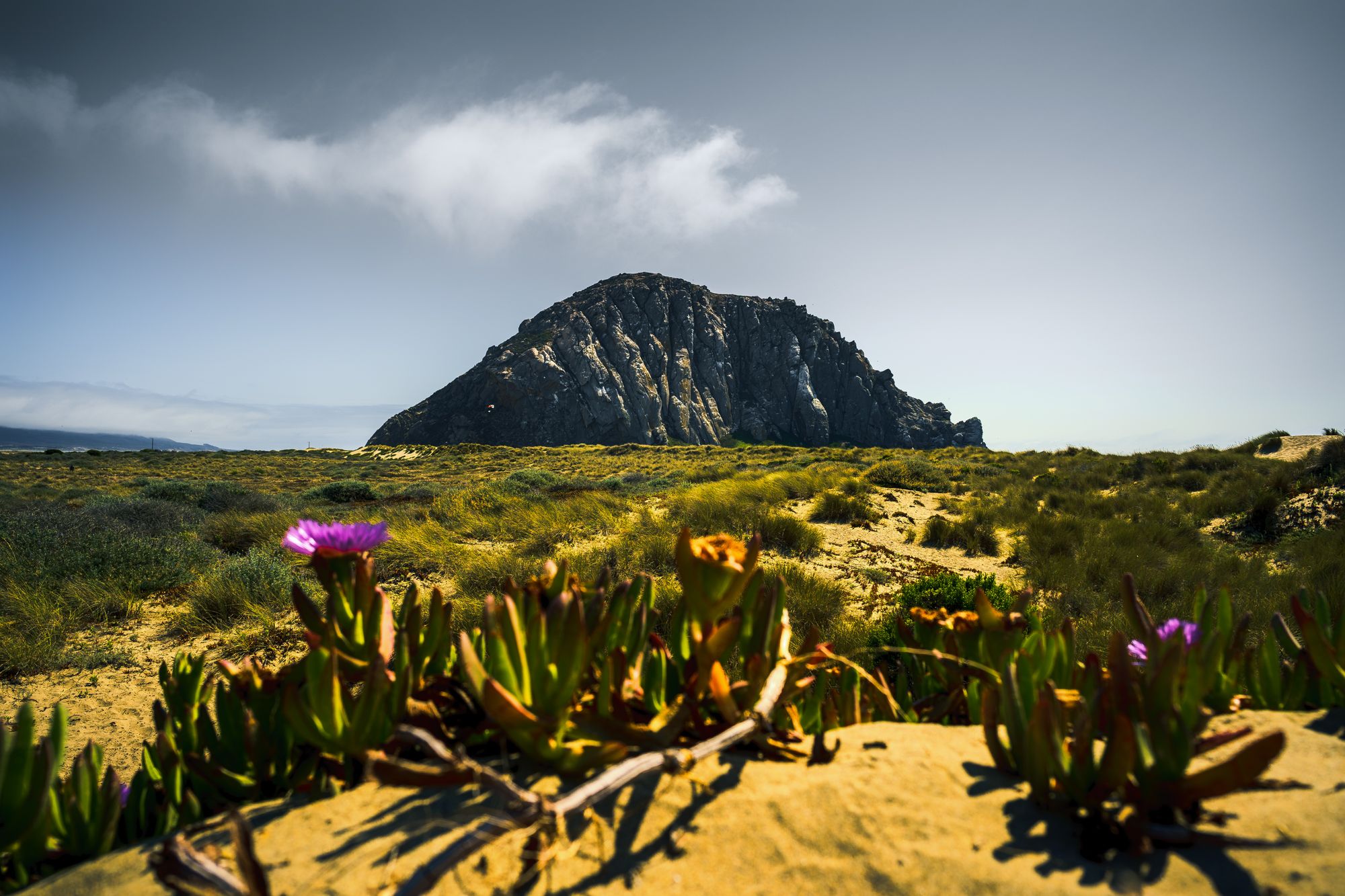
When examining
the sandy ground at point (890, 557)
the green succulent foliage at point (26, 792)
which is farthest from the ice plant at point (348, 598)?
the sandy ground at point (890, 557)

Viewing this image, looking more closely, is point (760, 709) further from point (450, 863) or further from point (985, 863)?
point (450, 863)

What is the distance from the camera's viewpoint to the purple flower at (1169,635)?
1541 mm

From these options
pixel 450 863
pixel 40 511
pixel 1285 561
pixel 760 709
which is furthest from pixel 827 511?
pixel 40 511

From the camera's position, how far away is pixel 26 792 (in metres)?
1.12

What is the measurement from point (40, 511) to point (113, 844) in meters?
9.94

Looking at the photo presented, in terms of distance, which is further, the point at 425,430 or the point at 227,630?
the point at 425,430

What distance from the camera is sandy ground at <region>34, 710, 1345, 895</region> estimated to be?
933mm

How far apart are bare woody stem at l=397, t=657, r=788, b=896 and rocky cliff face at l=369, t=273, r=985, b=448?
3261 inches

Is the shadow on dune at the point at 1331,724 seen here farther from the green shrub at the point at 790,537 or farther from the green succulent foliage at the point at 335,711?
the green shrub at the point at 790,537

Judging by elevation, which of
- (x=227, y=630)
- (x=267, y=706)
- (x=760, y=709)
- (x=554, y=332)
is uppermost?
(x=554, y=332)

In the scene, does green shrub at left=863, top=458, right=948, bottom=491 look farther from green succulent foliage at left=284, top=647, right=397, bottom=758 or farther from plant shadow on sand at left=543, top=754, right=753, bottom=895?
green succulent foliage at left=284, top=647, right=397, bottom=758

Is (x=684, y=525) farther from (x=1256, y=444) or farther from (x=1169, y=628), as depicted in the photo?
→ (x=1256, y=444)

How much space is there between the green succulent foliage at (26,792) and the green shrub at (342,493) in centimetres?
1352

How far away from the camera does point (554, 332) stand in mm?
91125
